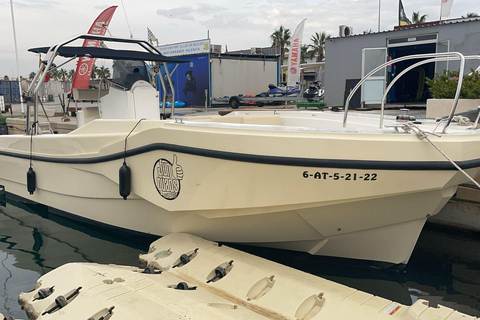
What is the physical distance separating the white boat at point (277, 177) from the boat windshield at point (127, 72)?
84 cm

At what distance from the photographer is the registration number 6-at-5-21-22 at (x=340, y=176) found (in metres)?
3.15

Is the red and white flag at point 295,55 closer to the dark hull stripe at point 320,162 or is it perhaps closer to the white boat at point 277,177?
the white boat at point 277,177

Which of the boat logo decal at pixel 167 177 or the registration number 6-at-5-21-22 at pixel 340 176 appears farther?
the boat logo decal at pixel 167 177

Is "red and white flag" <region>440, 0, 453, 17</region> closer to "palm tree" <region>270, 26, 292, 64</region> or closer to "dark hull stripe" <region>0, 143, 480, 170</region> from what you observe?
"dark hull stripe" <region>0, 143, 480, 170</region>

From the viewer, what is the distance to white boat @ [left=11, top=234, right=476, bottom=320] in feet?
9.32

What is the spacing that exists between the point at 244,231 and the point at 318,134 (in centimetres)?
123

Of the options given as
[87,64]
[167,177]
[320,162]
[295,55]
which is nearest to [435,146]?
[320,162]

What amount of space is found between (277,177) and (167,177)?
1.08m

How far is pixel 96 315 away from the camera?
9.30ft

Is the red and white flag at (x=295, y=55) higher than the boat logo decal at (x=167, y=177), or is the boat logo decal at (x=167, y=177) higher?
the red and white flag at (x=295, y=55)

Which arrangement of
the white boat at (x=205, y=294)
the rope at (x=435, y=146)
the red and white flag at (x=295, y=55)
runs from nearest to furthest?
the white boat at (x=205, y=294)
the rope at (x=435, y=146)
the red and white flag at (x=295, y=55)

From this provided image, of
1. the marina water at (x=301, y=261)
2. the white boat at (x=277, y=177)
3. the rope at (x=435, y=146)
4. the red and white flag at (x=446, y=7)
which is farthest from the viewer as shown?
the red and white flag at (x=446, y=7)

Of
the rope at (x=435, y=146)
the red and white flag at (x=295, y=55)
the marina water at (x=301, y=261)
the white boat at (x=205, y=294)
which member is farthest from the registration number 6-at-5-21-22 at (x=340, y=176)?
the red and white flag at (x=295, y=55)

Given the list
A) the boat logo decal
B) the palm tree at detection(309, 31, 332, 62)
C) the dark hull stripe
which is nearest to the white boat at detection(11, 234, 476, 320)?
the boat logo decal
